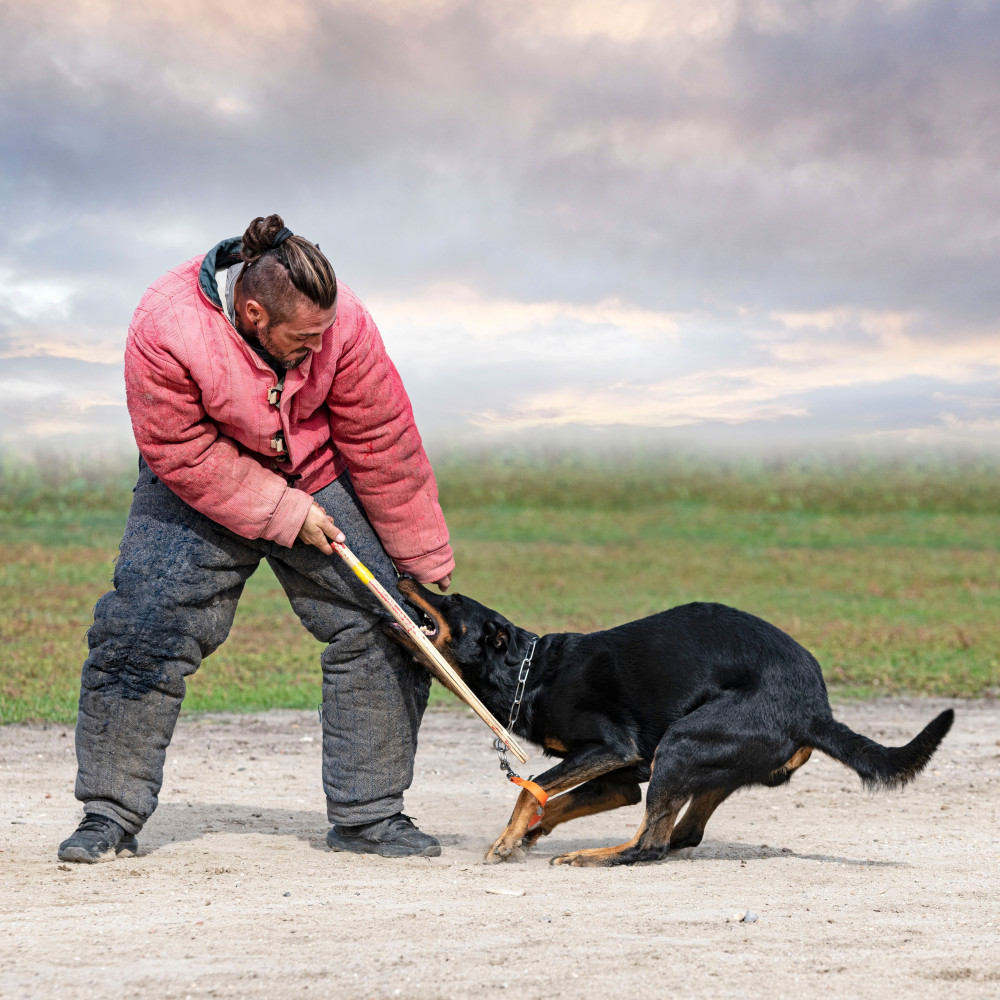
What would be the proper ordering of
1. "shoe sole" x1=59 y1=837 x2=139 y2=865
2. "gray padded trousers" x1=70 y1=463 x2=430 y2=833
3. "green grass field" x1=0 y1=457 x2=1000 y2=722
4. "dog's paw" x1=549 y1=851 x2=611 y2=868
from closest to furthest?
"shoe sole" x1=59 y1=837 x2=139 y2=865, "gray padded trousers" x1=70 y1=463 x2=430 y2=833, "dog's paw" x1=549 y1=851 x2=611 y2=868, "green grass field" x1=0 y1=457 x2=1000 y2=722


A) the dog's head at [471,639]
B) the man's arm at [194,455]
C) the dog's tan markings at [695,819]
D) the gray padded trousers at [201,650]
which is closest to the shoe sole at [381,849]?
the gray padded trousers at [201,650]

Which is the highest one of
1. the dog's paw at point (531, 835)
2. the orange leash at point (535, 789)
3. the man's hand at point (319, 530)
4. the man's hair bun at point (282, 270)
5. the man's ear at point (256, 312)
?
the man's hair bun at point (282, 270)

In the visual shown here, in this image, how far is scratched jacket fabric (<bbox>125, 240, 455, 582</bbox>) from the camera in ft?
14.3

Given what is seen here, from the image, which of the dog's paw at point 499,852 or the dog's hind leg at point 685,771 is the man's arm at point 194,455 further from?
the dog's hind leg at point 685,771

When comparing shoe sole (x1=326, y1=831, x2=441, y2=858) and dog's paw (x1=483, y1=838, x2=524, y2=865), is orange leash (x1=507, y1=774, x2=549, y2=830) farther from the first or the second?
shoe sole (x1=326, y1=831, x2=441, y2=858)

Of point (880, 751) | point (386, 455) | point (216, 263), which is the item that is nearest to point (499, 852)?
point (880, 751)

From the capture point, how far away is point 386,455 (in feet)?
15.9

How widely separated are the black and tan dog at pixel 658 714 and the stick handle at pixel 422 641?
121mm

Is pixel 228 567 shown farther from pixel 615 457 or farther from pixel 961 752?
pixel 615 457

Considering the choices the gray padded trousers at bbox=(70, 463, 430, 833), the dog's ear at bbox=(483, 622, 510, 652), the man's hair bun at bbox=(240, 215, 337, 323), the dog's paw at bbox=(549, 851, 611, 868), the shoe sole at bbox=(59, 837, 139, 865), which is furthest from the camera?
the dog's ear at bbox=(483, 622, 510, 652)

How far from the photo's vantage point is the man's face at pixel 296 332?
13.9 feet

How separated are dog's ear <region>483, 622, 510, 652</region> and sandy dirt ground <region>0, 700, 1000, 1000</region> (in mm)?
904

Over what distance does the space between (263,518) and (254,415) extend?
398 mm

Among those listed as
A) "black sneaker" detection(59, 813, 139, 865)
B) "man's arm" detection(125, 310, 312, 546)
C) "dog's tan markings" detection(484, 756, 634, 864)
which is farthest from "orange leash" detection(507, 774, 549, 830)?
"black sneaker" detection(59, 813, 139, 865)
